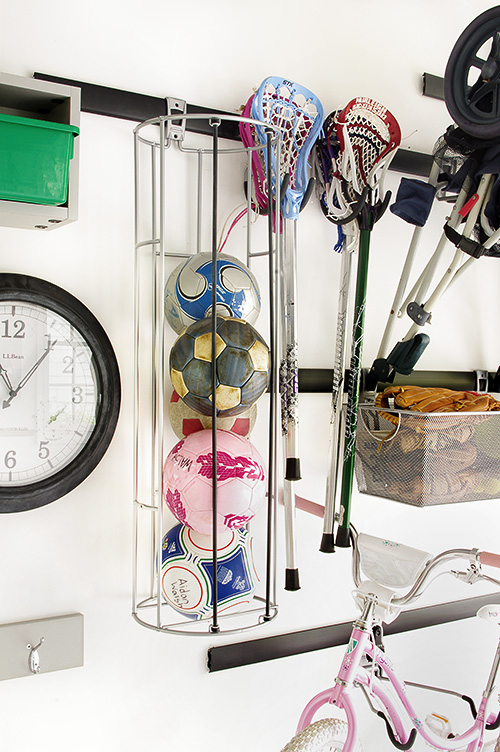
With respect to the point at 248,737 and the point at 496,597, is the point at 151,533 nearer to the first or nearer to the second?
the point at 248,737

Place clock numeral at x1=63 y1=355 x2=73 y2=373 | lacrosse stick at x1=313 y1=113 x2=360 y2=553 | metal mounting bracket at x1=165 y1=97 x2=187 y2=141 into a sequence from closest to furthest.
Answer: clock numeral at x1=63 y1=355 x2=73 y2=373 < metal mounting bracket at x1=165 y1=97 x2=187 y2=141 < lacrosse stick at x1=313 y1=113 x2=360 y2=553

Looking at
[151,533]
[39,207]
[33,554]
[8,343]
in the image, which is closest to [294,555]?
[151,533]

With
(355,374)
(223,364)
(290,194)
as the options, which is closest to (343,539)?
(355,374)

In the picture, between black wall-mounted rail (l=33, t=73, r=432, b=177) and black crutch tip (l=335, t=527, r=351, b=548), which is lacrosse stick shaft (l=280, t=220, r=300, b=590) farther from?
black wall-mounted rail (l=33, t=73, r=432, b=177)

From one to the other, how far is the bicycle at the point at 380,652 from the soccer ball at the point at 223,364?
1.38ft

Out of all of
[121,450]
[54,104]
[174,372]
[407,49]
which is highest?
[407,49]

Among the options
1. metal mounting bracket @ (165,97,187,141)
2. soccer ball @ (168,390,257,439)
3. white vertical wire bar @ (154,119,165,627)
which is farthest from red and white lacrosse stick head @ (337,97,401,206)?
soccer ball @ (168,390,257,439)

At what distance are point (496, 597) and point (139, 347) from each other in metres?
1.31

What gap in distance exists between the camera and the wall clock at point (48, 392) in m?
1.14

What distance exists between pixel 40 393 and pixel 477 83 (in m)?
1.08

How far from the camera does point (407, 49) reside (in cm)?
164

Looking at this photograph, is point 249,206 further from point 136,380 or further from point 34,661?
point 34,661

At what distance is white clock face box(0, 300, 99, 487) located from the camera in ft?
3.74

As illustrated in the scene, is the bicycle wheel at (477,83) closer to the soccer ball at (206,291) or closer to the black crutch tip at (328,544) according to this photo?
the soccer ball at (206,291)
